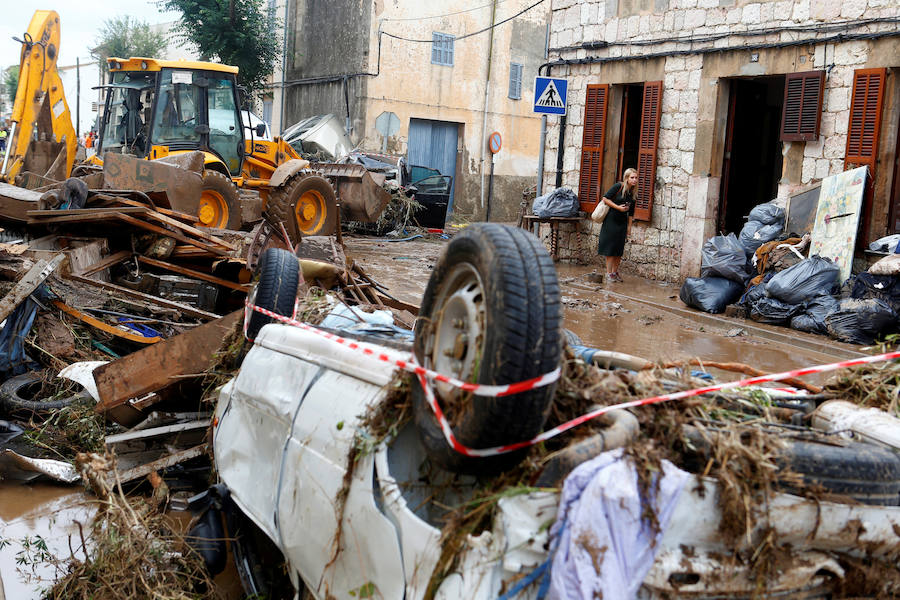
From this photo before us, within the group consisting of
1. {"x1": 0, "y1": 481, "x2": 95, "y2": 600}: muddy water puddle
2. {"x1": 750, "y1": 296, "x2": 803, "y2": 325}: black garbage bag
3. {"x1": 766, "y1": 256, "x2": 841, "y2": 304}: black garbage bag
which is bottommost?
{"x1": 0, "y1": 481, "x2": 95, "y2": 600}: muddy water puddle

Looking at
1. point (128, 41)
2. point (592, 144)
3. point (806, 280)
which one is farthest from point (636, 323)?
point (128, 41)

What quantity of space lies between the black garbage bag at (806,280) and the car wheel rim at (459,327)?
27.6 ft

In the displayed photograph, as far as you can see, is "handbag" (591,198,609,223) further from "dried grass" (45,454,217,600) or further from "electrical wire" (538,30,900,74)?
"dried grass" (45,454,217,600)

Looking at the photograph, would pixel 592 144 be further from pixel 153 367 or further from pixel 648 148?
pixel 153 367

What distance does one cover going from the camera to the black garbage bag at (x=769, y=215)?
11.4m

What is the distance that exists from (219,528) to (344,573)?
61.2 inches

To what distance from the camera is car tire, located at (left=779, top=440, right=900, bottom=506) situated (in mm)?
2281

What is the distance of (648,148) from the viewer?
13727mm

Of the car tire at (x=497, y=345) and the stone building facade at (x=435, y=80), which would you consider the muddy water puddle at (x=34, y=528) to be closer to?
the car tire at (x=497, y=345)

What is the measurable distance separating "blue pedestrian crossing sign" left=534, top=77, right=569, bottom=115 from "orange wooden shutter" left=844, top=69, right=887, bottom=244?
4768 mm

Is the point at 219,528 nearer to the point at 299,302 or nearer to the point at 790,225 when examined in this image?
the point at 299,302

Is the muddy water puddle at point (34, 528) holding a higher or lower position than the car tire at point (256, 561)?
lower

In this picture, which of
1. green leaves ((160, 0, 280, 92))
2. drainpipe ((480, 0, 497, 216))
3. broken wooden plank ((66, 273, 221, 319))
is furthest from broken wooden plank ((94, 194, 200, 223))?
drainpipe ((480, 0, 497, 216))

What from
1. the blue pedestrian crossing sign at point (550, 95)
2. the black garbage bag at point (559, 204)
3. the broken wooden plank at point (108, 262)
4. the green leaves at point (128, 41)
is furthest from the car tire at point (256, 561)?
the green leaves at point (128, 41)
